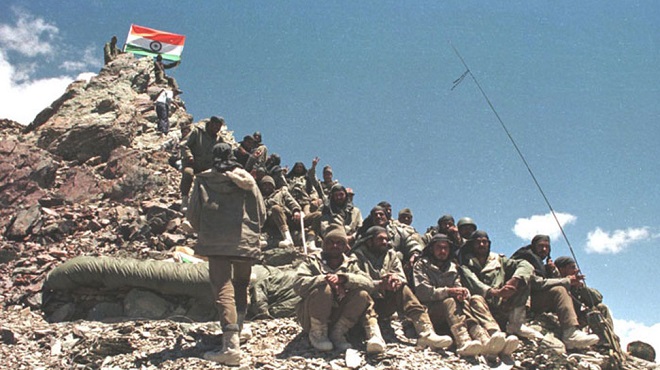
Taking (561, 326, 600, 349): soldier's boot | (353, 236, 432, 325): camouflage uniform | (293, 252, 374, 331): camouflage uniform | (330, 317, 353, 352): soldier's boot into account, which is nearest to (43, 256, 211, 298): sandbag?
(293, 252, 374, 331): camouflage uniform

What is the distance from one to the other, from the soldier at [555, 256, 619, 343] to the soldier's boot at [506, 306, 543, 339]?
952mm

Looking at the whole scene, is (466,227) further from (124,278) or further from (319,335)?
(124,278)

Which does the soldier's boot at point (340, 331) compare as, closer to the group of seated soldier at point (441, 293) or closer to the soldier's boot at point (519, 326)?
the group of seated soldier at point (441, 293)

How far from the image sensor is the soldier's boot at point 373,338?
18.1ft

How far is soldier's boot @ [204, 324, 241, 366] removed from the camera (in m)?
5.20

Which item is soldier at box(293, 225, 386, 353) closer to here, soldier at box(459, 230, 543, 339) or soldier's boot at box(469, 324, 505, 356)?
soldier's boot at box(469, 324, 505, 356)

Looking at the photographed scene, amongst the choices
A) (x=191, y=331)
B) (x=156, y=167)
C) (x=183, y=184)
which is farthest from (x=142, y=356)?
(x=156, y=167)

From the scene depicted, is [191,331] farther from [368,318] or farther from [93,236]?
[93,236]

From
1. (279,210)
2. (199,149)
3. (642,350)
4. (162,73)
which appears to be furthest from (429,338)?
(162,73)

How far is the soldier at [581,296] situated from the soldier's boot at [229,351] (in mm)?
4663

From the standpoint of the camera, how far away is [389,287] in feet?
19.8

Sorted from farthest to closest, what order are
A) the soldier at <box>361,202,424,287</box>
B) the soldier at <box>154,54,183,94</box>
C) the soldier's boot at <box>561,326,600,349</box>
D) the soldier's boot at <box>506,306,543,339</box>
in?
1. the soldier at <box>154,54,183,94</box>
2. the soldier at <box>361,202,424,287</box>
3. the soldier's boot at <box>506,306,543,339</box>
4. the soldier's boot at <box>561,326,600,349</box>

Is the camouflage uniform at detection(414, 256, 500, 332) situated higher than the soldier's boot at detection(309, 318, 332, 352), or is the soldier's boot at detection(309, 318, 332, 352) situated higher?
the camouflage uniform at detection(414, 256, 500, 332)

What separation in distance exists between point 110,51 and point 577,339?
26456mm
